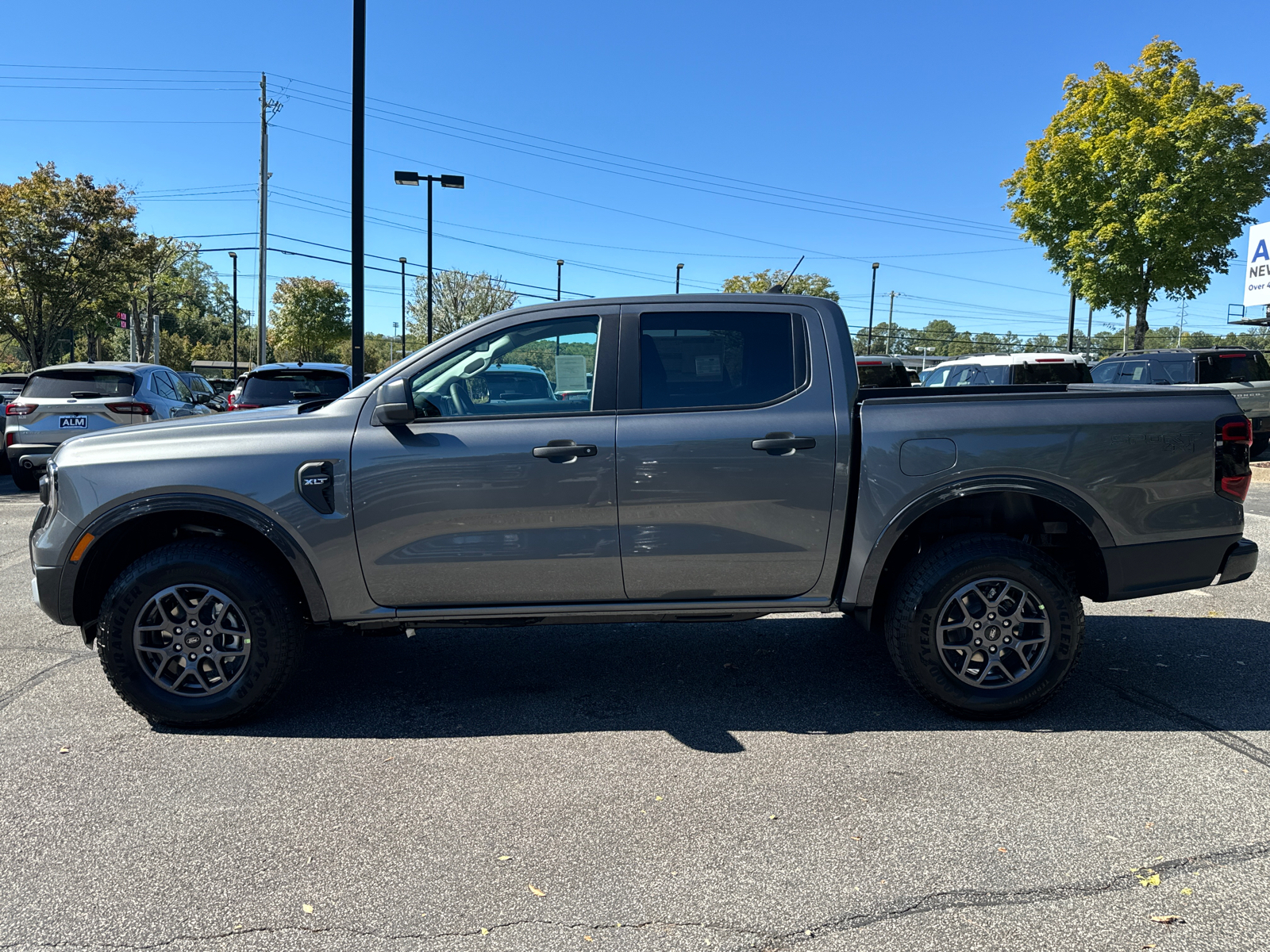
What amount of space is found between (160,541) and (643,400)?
2399 millimetres

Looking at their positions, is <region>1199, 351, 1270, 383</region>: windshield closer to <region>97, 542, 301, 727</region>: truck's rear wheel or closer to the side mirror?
the side mirror

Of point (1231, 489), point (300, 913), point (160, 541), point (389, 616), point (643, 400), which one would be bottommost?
point (300, 913)

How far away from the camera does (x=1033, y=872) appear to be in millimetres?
2912

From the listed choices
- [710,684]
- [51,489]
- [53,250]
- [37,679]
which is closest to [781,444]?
[710,684]

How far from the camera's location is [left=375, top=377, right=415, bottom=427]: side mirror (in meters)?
3.98

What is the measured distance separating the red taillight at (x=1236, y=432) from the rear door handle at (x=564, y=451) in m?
2.87

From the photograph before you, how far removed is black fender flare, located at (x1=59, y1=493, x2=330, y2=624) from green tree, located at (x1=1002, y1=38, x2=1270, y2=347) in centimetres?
2485

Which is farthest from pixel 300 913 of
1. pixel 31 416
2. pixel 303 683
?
pixel 31 416

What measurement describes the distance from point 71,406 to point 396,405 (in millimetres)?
9431

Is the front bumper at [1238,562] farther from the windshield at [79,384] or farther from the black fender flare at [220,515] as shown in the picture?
the windshield at [79,384]

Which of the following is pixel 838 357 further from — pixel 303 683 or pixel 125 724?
pixel 125 724

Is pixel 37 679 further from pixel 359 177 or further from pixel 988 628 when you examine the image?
pixel 359 177

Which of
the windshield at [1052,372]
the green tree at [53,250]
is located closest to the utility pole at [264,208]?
the green tree at [53,250]

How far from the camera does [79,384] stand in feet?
38.0
